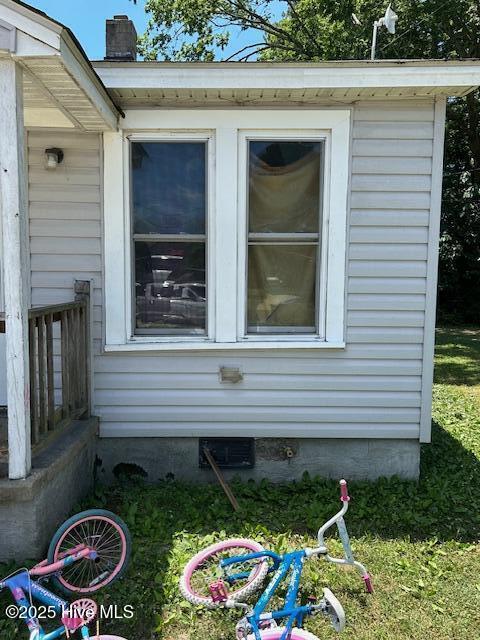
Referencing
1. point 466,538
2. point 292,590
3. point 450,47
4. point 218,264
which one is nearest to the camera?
point 292,590

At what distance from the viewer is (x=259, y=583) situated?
8.80 ft

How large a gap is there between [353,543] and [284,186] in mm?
2623

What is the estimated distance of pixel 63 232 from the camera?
13.2ft

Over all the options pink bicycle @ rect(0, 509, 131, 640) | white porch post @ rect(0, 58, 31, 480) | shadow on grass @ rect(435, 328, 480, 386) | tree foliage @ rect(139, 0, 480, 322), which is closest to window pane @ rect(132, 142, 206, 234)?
white porch post @ rect(0, 58, 31, 480)

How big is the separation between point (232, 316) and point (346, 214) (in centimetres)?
118

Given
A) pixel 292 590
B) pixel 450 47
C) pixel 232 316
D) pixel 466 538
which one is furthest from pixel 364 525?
pixel 450 47

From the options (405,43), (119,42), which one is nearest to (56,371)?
(119,42)

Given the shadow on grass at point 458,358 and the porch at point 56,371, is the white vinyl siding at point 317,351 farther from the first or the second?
the shadow on grass at point 458,358

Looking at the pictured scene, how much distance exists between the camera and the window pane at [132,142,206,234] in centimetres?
403

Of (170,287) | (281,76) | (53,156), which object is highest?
(281,76)

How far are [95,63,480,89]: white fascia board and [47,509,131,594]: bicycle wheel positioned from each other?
284 cm

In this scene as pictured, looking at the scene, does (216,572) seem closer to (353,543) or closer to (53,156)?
(353,543)

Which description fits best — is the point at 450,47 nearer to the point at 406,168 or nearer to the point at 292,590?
the point at 406,168

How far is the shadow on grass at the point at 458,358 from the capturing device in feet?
29.3
